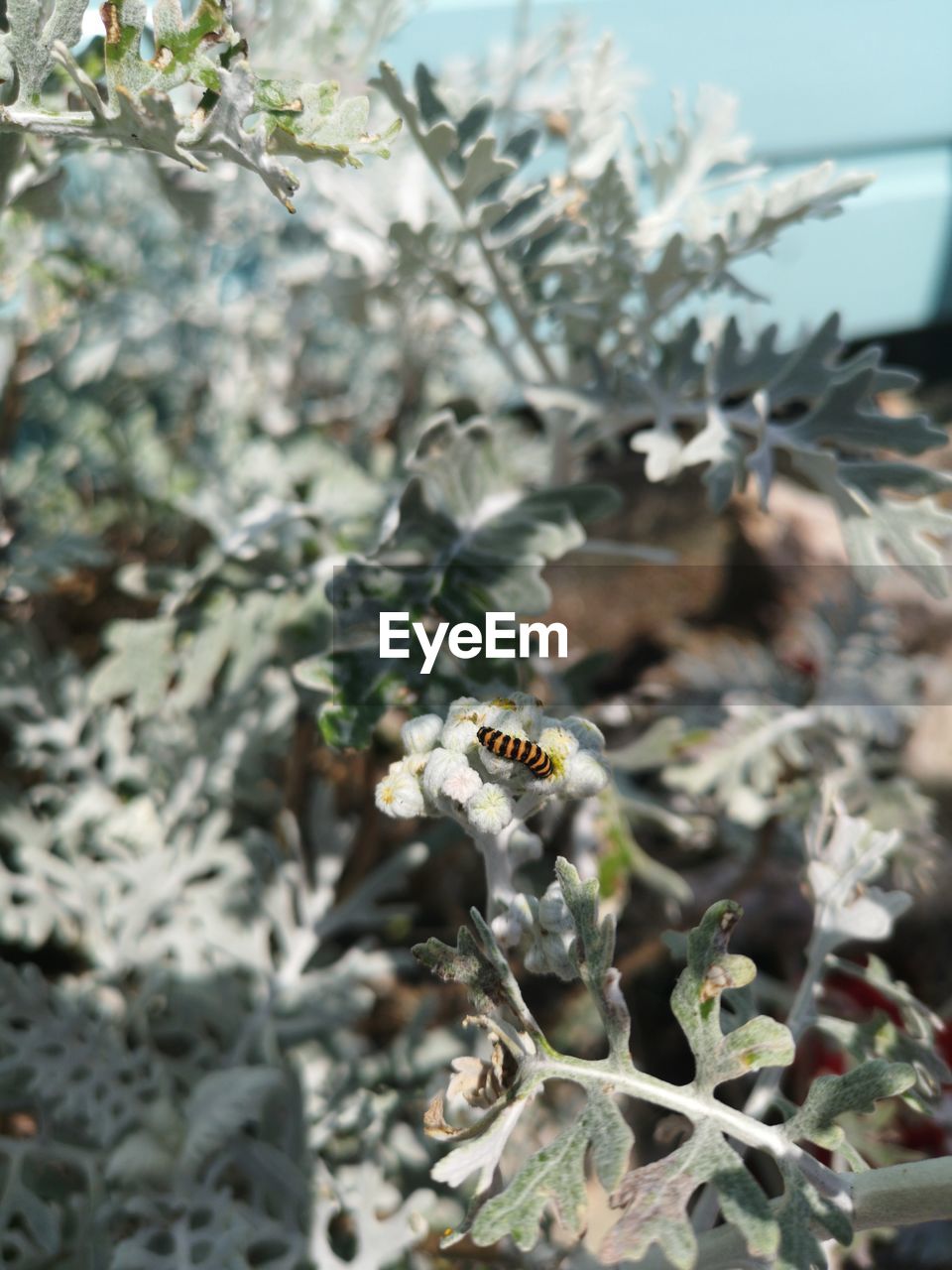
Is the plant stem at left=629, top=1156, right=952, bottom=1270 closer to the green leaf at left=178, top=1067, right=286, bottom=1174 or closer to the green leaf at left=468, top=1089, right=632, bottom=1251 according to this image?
the green leaf at left=468, top=1089, right=632, bottom=1251

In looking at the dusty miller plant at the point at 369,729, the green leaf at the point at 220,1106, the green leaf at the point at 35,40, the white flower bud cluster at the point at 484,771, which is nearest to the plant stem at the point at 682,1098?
the dusty miller plant at the point at 369,729

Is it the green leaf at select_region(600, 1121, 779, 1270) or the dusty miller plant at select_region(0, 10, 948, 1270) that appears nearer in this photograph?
the green leaf at select_region(600, 1121, 779, 1270)

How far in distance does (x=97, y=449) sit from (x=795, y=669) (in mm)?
965

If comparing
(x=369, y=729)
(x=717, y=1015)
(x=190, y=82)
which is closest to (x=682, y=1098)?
(x=717, y=1015)

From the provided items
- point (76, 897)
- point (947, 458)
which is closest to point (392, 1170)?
point (76, 897)

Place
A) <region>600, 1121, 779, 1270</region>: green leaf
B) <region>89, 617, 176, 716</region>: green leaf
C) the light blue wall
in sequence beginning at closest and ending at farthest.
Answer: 1. <region>600, 1121, 779, 1270</region>: green leaf
2. <region>89, 617, 176, 716</region>: green leaf
3. the light blue wall

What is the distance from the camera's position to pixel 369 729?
0.83 meters

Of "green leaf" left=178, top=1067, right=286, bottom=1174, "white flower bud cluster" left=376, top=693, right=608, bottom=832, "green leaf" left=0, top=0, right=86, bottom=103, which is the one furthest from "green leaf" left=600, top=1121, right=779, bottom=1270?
"green leaf" left=0, top=0, right=86, bottom=103

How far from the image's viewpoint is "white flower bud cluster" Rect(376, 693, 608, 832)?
620 mm

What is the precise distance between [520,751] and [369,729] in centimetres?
23

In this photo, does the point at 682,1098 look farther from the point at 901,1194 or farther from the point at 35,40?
the point at 35,40

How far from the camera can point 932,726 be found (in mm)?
1564

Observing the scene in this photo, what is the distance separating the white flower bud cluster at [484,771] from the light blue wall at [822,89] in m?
1.31

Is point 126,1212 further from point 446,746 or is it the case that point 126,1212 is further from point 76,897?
point 446,746
